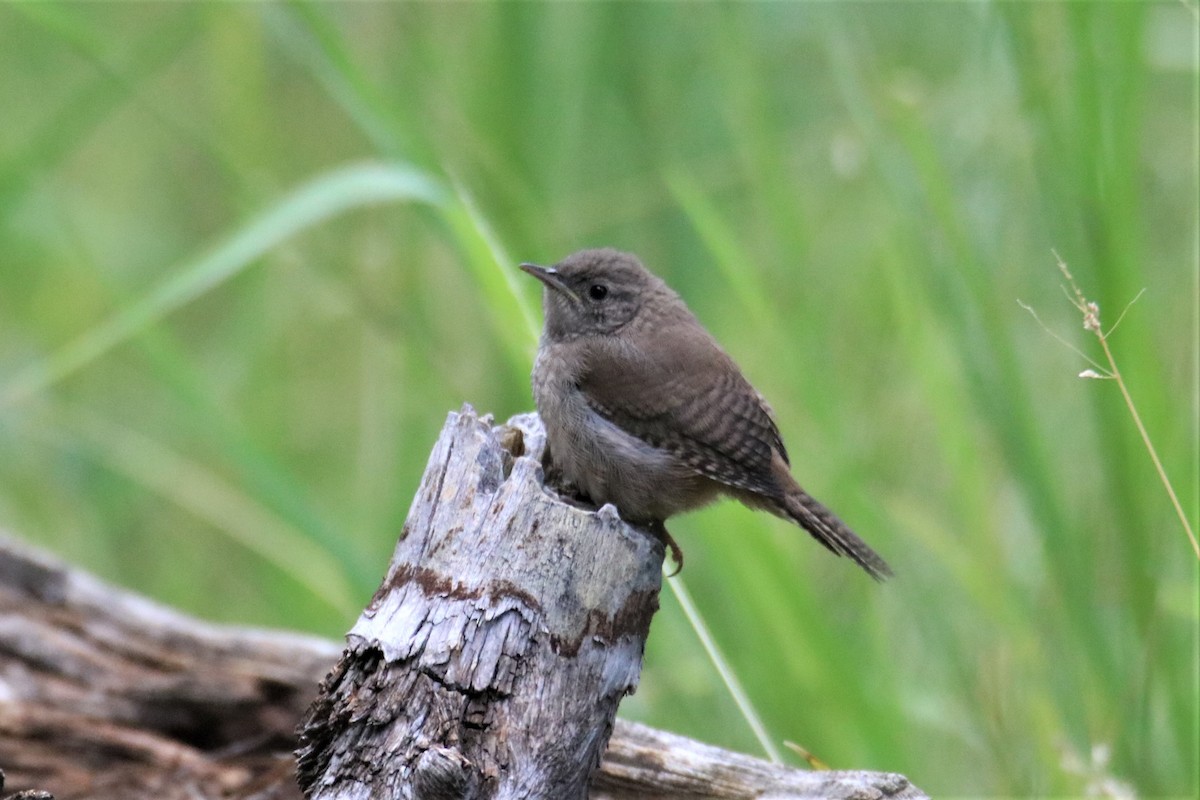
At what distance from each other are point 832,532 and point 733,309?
2.28 m

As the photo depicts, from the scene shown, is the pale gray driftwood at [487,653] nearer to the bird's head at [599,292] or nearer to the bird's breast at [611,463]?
the bird's breast at [611,463]

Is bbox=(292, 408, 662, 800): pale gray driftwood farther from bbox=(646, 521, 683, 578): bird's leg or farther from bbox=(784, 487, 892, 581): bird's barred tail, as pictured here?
bbox=(784, 487, 892, 581): bird's barred tail

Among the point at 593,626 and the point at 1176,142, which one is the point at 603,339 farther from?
the point at 1176,142

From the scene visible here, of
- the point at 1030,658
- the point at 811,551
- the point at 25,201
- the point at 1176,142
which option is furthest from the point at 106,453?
the point at 1176,142

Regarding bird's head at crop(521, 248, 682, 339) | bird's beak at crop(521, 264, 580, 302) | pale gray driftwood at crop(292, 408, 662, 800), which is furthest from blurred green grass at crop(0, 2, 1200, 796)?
pale gray driftwood at crop(292, 408, 662, 800)

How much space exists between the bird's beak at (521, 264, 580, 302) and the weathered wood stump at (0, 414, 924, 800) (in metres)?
0.70

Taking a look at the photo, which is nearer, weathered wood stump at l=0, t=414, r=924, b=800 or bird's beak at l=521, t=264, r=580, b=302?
weathered wood stump at l=0, t=414, r=924, b=800

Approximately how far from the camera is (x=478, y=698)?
232 centimetres

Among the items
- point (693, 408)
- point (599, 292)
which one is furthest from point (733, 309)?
point (693, 408)

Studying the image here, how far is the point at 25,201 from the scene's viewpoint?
5.09 meters

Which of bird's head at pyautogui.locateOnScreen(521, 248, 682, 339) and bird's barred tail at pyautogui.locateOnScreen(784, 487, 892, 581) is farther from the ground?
bird's head at pyautogui.locateOnScreen(521, 248, 682, 339)

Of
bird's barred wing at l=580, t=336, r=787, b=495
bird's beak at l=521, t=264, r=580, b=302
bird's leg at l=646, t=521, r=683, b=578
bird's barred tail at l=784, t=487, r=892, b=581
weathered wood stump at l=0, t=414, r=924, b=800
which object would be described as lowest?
weathered wood stump at l=0, t=414, r=924, b=800

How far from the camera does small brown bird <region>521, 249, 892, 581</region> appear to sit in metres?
3.46

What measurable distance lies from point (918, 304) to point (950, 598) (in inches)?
44.4
